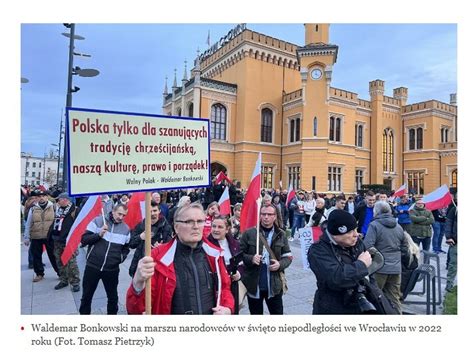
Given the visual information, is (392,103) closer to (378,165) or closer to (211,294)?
(378,165)

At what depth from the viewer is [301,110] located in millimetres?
25422

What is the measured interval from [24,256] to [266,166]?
802 inches

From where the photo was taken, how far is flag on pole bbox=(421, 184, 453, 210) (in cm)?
701

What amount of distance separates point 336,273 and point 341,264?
0.11m

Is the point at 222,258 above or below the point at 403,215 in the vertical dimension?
above

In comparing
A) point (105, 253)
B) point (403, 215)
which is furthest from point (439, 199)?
point (105, 253)

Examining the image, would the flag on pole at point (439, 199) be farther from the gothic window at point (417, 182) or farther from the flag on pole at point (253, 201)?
the gothic window at point (417, 182)

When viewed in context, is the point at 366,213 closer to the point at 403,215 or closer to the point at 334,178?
the point at 403,215

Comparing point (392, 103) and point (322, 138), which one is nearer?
point (322, 138)

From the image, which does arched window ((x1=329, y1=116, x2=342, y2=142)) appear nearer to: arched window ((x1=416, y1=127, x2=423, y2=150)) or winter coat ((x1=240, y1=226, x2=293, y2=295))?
arched window ((x1=416, y1=127, x2=423, y2=150))

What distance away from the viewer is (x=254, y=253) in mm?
3707

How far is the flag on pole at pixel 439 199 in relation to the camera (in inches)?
276
